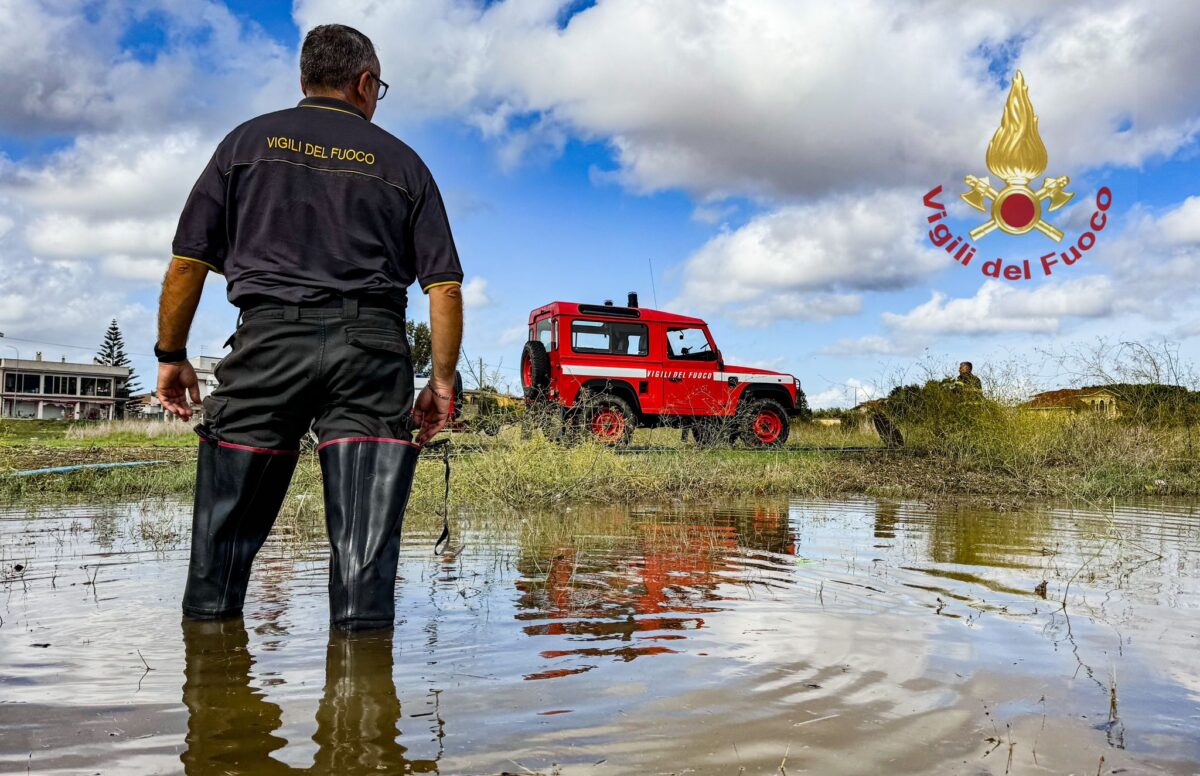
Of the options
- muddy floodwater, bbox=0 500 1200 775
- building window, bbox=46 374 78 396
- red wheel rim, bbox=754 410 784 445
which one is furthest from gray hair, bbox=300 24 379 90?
building window, bbox=46 374 78 396

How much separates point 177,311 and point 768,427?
14.2m

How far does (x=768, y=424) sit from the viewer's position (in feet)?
54.2

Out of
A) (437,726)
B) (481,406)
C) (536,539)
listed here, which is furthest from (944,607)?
(481,406)

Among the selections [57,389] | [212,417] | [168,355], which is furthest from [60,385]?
[212,417]

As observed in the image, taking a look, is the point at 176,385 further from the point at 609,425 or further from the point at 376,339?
the point at 609,425

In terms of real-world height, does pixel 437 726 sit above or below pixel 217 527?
below

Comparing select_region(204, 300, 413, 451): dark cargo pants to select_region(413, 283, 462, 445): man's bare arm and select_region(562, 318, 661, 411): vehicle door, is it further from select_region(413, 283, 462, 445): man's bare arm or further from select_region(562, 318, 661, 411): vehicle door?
select_region(562, 318, 661, 411): vehicle door

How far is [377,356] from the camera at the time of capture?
3.01 metres

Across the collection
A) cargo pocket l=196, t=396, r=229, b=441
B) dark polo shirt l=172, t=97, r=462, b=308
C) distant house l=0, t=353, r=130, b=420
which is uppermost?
distant house l=0, t=353, r=130, b=420

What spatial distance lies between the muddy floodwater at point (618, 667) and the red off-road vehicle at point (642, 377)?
9749 mm

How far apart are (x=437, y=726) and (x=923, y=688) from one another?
1286mm

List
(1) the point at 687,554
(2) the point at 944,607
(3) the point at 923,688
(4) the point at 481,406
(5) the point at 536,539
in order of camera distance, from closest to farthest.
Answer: (3) the point at 923,688, (2) the point at 944,607, (1) the point at 687,554, (5) the point at 536,539, (4) the point at 481,406

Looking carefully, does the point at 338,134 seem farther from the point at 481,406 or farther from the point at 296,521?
the point at 481,406

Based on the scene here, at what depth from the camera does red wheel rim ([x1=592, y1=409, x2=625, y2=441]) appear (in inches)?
563
